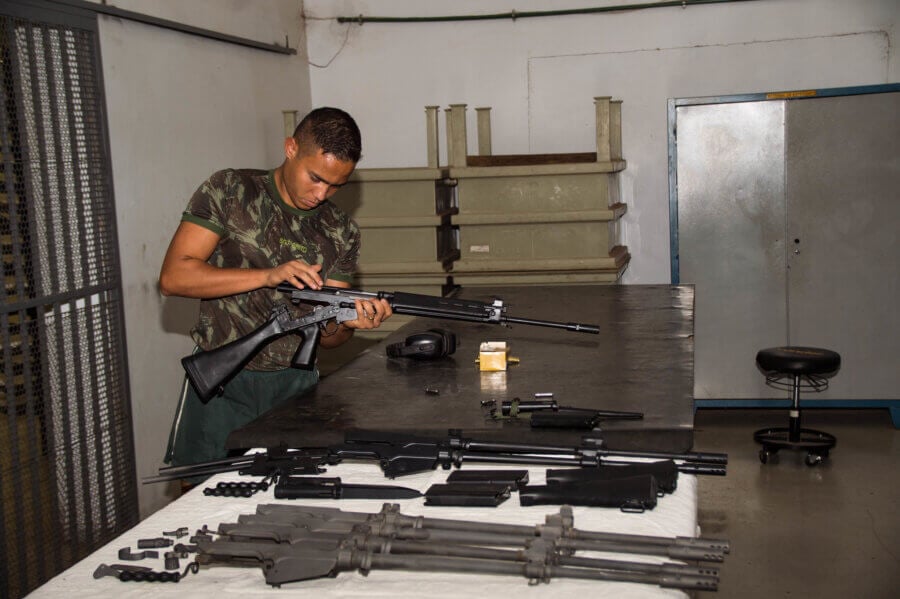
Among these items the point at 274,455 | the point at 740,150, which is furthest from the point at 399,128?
the point at 274,455

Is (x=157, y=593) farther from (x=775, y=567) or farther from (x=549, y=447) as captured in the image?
(x=775, y=567)

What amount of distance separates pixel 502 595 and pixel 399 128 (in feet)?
14.9

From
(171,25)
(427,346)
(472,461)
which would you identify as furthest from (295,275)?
(171,25)

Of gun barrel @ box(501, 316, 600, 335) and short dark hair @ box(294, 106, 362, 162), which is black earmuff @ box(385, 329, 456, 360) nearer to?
gun barrel @ box(501, 316, 600, 335)

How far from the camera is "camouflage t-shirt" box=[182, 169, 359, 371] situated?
2.62 meters

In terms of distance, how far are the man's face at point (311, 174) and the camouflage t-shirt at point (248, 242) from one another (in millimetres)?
81

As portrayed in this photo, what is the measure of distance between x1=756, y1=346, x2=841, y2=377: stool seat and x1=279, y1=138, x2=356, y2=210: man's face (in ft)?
9.64

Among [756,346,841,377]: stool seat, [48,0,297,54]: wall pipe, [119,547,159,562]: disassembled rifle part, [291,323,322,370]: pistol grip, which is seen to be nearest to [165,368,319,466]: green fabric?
[291,323,322,370]: pistol grip

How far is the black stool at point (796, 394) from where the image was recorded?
466 cm

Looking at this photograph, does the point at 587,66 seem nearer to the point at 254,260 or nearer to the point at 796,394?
the point at 796,394

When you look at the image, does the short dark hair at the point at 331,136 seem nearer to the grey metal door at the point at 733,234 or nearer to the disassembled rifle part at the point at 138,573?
the disassembled rifle part at the point at 138,573

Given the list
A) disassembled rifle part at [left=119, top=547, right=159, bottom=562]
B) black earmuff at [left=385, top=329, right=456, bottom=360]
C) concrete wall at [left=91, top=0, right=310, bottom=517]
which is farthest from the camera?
concrete wall at [left=91, top=0, right=310, bottom=517]

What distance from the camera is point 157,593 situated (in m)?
1.42

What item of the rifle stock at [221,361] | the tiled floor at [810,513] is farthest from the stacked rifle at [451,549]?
the tiled floor at [810,513]
